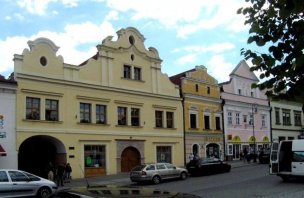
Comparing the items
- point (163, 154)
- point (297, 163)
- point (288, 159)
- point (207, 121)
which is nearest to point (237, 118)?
point (207, 121)

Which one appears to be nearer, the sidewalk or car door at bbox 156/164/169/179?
the sidewalk

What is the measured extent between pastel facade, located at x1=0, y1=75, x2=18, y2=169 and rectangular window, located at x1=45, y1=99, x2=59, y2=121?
287cm

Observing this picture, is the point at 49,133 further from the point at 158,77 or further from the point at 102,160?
the point at 158,77

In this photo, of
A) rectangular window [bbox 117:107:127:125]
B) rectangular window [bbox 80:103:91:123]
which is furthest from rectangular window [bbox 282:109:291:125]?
rectangular window [bbox 80:103:91:123]

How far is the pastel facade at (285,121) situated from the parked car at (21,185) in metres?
41.3

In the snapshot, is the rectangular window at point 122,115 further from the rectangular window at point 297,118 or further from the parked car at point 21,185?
the rectangular window at point 297,118

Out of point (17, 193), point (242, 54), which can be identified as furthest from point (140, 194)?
point (17, 193)

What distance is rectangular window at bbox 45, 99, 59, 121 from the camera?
1315 inches

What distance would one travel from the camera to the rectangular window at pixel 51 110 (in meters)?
33.4

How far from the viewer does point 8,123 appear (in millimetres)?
30766

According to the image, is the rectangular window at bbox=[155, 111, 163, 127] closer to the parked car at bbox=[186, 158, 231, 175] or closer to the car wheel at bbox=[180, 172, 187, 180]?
the parked car at bbox=[186, 158, 231, 175]

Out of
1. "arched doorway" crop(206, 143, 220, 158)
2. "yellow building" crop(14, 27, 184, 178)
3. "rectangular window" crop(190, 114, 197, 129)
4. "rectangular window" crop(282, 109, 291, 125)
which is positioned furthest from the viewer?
"rectangular window" crop(282, 109, 291, 125)

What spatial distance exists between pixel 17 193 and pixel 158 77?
23784mm

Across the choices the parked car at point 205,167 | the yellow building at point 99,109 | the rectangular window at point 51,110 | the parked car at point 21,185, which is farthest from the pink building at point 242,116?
the parked car at point 21,185
